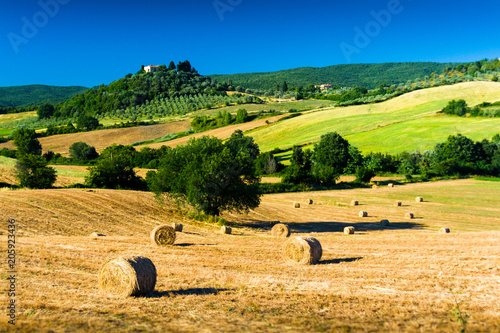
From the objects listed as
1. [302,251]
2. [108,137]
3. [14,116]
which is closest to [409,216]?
[302,251]

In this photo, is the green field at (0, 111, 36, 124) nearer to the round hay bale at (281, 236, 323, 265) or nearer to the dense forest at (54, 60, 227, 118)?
the dense forest at (54, 60, 227, 118)

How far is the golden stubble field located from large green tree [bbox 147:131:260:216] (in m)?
2.56

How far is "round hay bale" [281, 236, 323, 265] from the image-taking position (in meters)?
16.5

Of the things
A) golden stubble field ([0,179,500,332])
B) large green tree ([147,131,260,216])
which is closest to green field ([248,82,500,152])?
large green tree ([147,131,260,216])

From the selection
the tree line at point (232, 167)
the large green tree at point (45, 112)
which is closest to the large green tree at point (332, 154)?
the tree line at point (232, 167)

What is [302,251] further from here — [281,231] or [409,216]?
[409,216]

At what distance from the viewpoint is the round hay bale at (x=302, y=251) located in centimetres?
1645

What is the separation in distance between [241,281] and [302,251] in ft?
14.7

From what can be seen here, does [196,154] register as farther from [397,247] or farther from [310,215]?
[397,247]

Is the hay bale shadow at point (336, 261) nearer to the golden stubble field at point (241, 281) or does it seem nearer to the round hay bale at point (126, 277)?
the golden stubble field at point (241, 281)

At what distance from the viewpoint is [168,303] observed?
33.8 feet

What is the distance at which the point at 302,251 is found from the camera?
16.6m

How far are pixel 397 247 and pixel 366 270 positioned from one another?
6073mm

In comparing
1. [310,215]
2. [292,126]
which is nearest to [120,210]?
[310,215]
